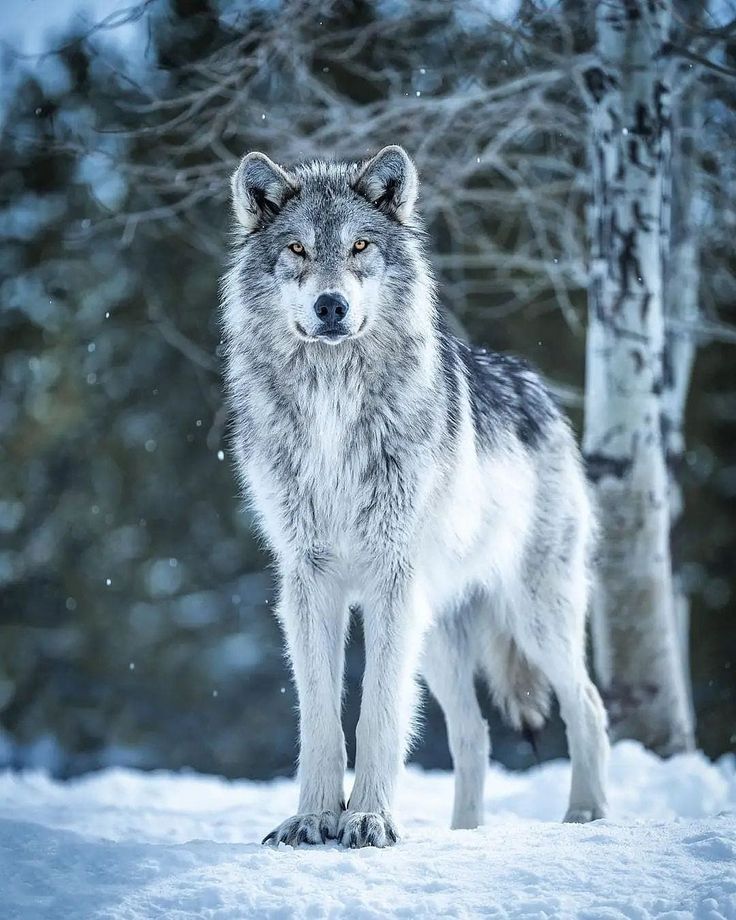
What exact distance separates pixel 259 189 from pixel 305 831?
7.40ft

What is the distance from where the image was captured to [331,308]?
3518 millimetres

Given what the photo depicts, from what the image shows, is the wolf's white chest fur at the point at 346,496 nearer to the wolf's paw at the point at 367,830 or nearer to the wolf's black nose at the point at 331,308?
the wolf's black nose at the point at 331,308

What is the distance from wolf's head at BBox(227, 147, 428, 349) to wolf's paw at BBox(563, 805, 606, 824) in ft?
7.01

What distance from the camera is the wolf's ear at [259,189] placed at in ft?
12.9

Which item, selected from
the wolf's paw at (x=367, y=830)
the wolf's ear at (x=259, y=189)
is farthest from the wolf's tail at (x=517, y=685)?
the wolf's ear at (x=259, y=189)

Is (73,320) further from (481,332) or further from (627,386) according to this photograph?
(627,386)

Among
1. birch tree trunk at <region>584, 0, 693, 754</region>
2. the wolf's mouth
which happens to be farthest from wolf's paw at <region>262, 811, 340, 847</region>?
birch tree trunk at <region>584, 0, 693, 754</region>

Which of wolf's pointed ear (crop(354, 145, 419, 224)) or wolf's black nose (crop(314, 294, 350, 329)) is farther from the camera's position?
wolf's pointed ear (crop(354, 145, 419, 224))

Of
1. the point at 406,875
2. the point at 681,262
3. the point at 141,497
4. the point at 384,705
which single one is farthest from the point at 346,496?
the point at 141,497

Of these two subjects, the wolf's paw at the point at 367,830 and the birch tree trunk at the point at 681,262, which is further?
the birch tree trunk at the point at 681,262

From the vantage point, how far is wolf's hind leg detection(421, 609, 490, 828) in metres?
4.62

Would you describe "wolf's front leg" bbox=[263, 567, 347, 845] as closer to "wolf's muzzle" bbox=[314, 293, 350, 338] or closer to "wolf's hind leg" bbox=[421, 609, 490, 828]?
"wolf's muzzle" bbox=[314, 293, 350, 338]

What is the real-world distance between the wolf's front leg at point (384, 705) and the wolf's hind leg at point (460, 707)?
1.01 m

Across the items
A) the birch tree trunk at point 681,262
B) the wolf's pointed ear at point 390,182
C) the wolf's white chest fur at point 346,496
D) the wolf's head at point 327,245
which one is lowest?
the wolf's white chest fur at point 346,496
